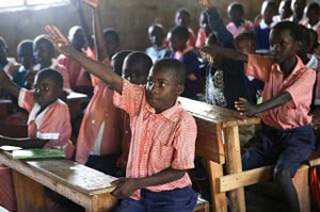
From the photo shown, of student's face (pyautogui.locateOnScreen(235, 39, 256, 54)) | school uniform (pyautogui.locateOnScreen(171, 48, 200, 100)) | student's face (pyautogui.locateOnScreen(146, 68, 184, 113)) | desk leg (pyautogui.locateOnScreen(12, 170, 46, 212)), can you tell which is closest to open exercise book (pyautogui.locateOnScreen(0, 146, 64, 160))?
desk leg (pyautogui.locateOnScreen(12, 170, 46, 212))

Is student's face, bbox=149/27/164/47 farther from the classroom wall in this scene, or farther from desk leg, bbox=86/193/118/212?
desk leg, bbox=86/193/118/212

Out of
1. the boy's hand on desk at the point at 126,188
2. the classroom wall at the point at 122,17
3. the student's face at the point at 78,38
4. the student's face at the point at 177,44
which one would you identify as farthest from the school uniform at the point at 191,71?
the classroom wall at the point at 122,17

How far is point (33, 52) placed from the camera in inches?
212

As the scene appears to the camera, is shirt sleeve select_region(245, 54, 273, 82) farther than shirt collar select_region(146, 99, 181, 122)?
Yes

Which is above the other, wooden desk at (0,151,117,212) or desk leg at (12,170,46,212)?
wooden desk at (0,151,117,212)

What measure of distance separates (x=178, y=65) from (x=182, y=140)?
35 cm

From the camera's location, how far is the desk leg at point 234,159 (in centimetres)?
301

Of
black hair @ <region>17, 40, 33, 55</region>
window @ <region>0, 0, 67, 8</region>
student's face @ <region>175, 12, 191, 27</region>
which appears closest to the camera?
black hair @ <region>17, 40, 33, 55</region>

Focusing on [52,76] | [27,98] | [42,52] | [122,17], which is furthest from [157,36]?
[52,76]

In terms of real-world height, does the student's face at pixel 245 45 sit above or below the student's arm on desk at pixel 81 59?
above

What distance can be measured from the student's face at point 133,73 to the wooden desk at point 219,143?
350 millimetres

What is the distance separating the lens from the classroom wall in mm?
7656

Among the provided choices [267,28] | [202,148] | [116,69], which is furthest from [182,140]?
[267,28]

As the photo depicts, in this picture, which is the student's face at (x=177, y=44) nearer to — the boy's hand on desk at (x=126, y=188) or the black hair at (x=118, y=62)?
the black hair at (x=118, y=62)
